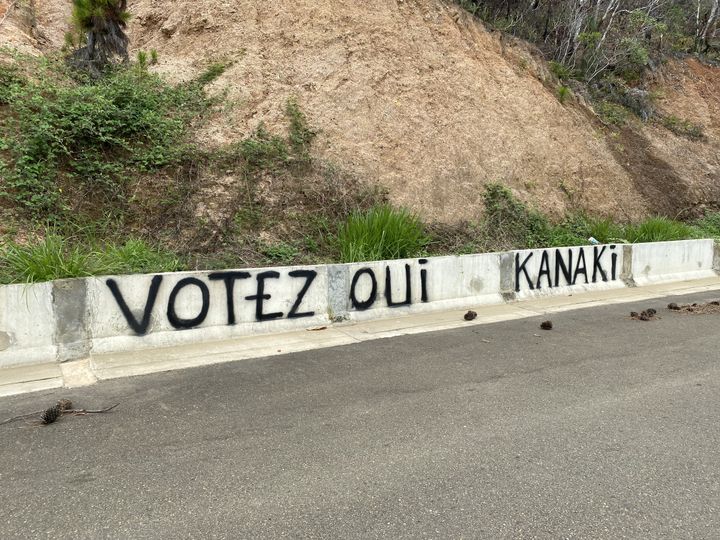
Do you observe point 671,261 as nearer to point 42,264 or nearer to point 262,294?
point 262,294

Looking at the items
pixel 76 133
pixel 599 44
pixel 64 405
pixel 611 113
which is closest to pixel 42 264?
pixel 64 405

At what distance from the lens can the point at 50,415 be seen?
13.5ft

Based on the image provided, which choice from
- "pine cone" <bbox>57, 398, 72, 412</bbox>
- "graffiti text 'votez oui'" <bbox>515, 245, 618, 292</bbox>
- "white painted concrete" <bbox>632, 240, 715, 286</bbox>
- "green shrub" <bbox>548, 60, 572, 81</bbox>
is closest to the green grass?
"pine cone" <bbox>57, 398, 72, 412</bbox>

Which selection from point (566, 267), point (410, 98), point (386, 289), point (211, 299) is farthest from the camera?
point (410, 98)

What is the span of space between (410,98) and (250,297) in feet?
26.1

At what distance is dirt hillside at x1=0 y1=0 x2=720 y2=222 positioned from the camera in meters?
11.4

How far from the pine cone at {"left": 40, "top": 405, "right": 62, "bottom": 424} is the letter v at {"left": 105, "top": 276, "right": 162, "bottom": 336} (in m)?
1.92

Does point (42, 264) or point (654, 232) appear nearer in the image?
point (42, 264)

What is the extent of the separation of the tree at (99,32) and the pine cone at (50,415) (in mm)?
8052

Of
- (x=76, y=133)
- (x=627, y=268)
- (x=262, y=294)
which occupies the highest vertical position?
(x=76, y=133)

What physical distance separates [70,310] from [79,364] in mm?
601

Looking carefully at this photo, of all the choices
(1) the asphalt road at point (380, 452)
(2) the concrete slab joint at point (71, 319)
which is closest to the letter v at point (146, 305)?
(2) the concrete slab joint at point (71, 319)

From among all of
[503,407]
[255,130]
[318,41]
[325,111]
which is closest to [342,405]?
[503,407]

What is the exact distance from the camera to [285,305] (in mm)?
7043
